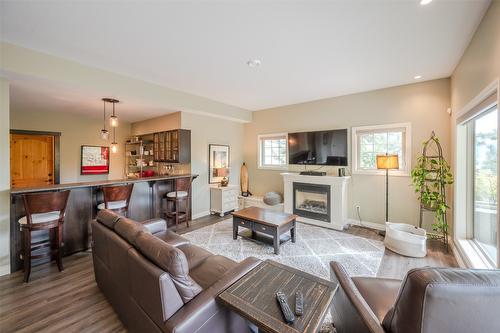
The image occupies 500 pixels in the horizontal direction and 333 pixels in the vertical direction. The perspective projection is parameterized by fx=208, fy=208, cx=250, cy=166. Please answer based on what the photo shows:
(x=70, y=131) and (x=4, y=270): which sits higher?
(x=70, y=131)

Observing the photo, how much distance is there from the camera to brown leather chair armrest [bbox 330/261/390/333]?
1081mm

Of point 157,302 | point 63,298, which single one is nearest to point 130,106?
point 63,298

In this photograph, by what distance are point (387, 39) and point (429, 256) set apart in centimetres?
304

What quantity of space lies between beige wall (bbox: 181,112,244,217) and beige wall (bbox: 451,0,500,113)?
4.59 metres

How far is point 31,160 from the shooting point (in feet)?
17.4

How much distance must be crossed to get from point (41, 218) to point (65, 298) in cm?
106

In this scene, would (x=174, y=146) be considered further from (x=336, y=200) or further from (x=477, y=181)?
(x=477, y=181)

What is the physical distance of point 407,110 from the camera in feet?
12.6

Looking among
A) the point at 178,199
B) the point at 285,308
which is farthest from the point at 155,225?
the point at 285,308

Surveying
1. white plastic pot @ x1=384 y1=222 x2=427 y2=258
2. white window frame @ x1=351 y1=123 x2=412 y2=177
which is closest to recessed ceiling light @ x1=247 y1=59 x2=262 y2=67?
white window frame @ x1=351 y1=123 x2=412 y2=177

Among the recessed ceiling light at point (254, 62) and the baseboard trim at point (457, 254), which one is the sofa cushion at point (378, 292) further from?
the recessed ceiling light at point (254, 62)

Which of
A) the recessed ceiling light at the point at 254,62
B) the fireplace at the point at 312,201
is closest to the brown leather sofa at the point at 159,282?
the recessed ceiling light at the point at 254,62

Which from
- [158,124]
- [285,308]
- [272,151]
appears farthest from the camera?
[272,151]

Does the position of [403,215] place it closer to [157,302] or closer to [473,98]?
[473,98]
